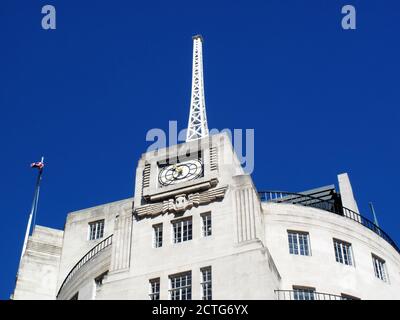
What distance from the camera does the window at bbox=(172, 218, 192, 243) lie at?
160ft

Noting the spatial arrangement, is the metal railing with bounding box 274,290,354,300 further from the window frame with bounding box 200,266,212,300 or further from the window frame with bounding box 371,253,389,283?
the window frame with bounding box 371,253,389,283

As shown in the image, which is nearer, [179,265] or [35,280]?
[179,265]

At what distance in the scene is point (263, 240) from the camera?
48844 millimetres

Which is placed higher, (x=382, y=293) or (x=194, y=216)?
(x=194, y=216)

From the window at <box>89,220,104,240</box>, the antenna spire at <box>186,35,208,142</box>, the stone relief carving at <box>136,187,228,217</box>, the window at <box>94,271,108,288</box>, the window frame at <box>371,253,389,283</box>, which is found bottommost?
the window at <box>94,271,108,288</box>

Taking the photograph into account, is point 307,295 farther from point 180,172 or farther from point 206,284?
point 180,172

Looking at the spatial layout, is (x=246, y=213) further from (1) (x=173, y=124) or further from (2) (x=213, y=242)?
(1) (x=173, y=124)

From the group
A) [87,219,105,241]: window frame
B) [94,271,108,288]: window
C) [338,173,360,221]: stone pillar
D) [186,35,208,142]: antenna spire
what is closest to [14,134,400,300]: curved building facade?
[94,271,108,288]: window

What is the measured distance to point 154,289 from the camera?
47250 millimetres

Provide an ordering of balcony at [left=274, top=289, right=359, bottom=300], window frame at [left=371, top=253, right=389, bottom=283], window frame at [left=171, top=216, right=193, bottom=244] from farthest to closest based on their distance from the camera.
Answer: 1. window frame at [left=371, top=253, right=389, bottom=283]
2. window frame at [left=171, top=216, right=193, bottom=244]
3. balcony at [left=274, top=289, right=359, bottom=300]

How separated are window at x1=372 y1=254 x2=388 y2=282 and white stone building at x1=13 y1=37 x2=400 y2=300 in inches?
3.2

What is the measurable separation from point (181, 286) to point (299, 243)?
357 inches
